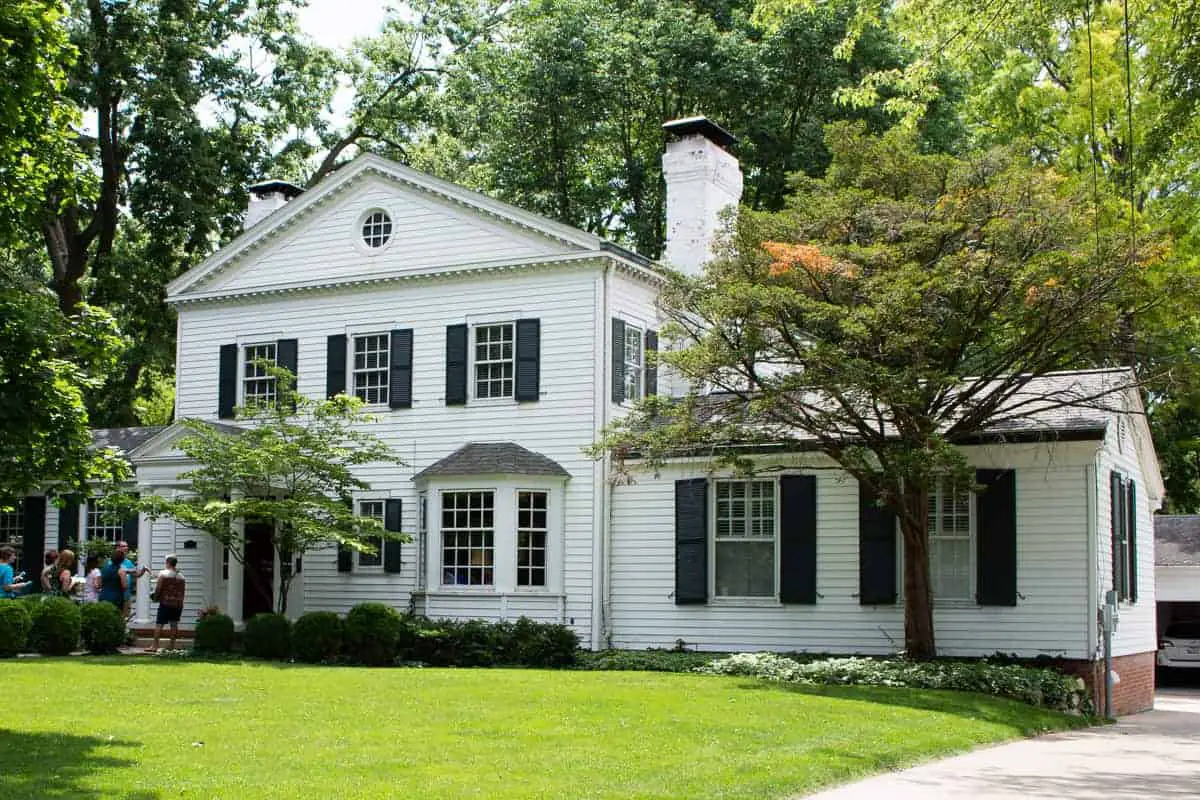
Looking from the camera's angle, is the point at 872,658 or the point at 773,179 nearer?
the point at 872,658

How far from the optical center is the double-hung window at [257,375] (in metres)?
25.9

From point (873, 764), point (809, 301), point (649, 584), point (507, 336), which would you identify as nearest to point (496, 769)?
point (873, 764)

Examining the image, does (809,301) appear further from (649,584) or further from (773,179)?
(773,179)

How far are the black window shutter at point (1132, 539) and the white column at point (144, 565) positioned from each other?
16414 mm

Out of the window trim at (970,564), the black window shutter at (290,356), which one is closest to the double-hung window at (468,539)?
the black window shutter at (290,356)

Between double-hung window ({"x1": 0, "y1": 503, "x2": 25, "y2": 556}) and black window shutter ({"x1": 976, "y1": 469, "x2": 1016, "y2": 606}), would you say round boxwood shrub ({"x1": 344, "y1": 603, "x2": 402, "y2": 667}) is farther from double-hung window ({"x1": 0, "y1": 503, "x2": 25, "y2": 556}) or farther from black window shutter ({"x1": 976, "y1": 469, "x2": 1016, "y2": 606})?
double-hung window ({"x1": 0, "y1": 503, "x2": 25, "y2": 556})

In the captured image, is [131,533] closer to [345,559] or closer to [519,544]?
[345,559]

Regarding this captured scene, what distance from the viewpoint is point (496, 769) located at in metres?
10.5

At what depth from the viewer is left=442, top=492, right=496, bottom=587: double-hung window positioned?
22812 mm

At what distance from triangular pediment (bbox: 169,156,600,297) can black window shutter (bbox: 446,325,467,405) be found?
119 centimetres

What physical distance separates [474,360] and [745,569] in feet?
19.6

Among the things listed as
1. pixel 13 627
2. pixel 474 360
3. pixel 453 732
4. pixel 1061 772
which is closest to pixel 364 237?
pixel 474 360

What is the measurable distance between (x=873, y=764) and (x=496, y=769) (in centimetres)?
327

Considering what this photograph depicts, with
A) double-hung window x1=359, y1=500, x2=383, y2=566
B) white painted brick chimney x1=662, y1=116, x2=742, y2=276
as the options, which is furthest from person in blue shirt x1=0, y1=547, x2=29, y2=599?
white painted brick chimney x1=662, y1=116, x2=742, y2=276
